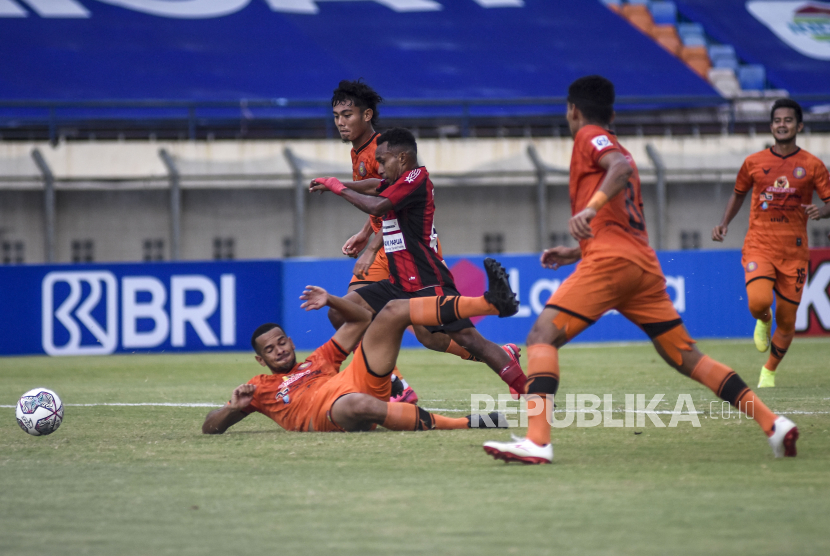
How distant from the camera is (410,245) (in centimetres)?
638

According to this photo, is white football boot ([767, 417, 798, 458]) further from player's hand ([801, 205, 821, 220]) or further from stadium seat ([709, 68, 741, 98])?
stadium seat ([709, 68, 741, 98])

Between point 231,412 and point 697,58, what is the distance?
82.2 ft

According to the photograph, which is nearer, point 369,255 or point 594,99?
point 594,99

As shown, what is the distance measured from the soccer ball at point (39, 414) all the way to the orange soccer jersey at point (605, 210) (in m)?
3.37

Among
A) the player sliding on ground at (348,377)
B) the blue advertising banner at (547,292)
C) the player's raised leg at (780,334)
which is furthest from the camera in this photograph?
the blue advertising banner at (547,292)

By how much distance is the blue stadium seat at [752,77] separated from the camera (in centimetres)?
2792

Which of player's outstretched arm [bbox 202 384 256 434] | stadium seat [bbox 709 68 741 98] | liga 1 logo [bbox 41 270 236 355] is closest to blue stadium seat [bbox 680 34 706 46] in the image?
stadium seat [bbox 709 68 741 98]

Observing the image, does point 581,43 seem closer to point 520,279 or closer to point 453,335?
point 520,279

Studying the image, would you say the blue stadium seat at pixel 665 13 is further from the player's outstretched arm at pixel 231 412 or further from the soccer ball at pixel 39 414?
the soccer ball at pixel 39 414

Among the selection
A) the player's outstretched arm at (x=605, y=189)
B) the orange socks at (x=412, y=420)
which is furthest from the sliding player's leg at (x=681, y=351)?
the orange socks at (x=412, y=420)

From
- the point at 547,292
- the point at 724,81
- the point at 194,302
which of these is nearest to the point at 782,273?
the point at 547,292

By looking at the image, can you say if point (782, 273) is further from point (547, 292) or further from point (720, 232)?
point (547, 292)

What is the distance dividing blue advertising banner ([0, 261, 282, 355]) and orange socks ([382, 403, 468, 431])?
8.85 meters

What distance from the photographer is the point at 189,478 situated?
4523 mm
